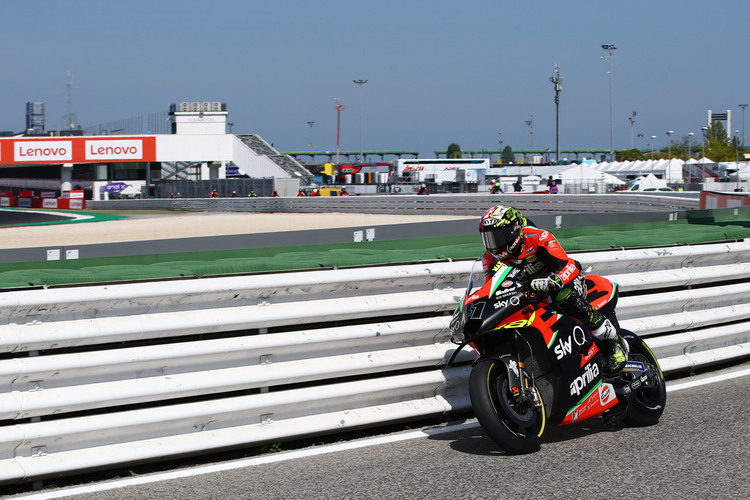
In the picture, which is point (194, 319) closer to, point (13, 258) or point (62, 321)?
point (62, 321)

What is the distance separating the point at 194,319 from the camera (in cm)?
503

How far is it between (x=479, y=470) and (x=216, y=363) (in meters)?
1.57

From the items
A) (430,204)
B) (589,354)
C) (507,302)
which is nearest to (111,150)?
(430,204)

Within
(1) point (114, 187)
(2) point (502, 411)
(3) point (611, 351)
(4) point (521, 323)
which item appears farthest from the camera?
(1) point (114, 187)

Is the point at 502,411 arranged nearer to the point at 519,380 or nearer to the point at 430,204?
the point at 519,380

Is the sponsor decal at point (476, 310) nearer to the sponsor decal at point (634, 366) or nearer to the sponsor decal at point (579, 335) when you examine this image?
the sponsor decal at point (579, 335)

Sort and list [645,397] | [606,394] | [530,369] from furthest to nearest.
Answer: [645,397] → [606,394] → [530,369]

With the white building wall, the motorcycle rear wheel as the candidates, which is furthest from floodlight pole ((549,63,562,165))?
the motorcycle rear wheel

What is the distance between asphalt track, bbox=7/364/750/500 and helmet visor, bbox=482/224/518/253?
118 centimetres

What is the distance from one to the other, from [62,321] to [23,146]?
2978 inches

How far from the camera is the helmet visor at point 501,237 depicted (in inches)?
205

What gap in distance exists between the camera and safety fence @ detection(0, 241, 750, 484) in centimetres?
457

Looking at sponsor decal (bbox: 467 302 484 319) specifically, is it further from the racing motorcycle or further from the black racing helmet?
the black racing helmet

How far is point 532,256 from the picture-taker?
529cm
